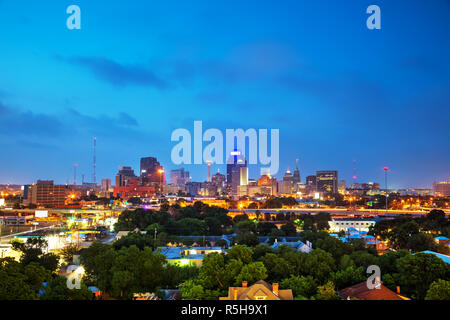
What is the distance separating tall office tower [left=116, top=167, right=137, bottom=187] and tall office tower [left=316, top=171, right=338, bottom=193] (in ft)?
228

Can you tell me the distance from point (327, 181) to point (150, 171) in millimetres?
65947

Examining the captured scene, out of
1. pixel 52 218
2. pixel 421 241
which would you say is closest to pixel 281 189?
pixel 52 218

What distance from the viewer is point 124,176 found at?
122m

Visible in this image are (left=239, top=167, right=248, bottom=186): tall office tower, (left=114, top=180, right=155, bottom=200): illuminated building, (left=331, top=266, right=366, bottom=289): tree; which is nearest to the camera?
(left=331, top=266, right=366, bottom=289): tree

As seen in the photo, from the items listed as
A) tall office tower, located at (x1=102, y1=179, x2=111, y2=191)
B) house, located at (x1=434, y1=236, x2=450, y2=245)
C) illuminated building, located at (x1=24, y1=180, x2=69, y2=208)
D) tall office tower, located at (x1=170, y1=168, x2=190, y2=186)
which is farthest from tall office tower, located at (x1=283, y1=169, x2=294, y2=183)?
house, located at (x1=434, y1=236, x2=450, y2=245)

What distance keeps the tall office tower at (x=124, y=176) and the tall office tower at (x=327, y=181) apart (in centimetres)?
6950

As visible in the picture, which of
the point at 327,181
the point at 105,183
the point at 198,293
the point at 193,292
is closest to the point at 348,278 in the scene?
the point at 198,293

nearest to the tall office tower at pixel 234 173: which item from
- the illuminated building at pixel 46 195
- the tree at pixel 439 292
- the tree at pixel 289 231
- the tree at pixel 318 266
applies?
the illuminated building at pixel 46 195

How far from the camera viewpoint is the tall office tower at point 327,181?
390 feet

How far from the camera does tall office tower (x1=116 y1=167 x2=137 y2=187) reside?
117812 mm

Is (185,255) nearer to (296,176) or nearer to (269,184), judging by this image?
(269,184)

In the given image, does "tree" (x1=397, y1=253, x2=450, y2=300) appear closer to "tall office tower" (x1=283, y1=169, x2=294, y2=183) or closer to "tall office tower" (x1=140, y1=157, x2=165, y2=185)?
"tall office tower" (x1=140, y1=157, x2=165, y2=185)

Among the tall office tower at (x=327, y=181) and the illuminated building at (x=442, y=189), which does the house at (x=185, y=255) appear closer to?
the illuminated building at (x=442, y=189)
